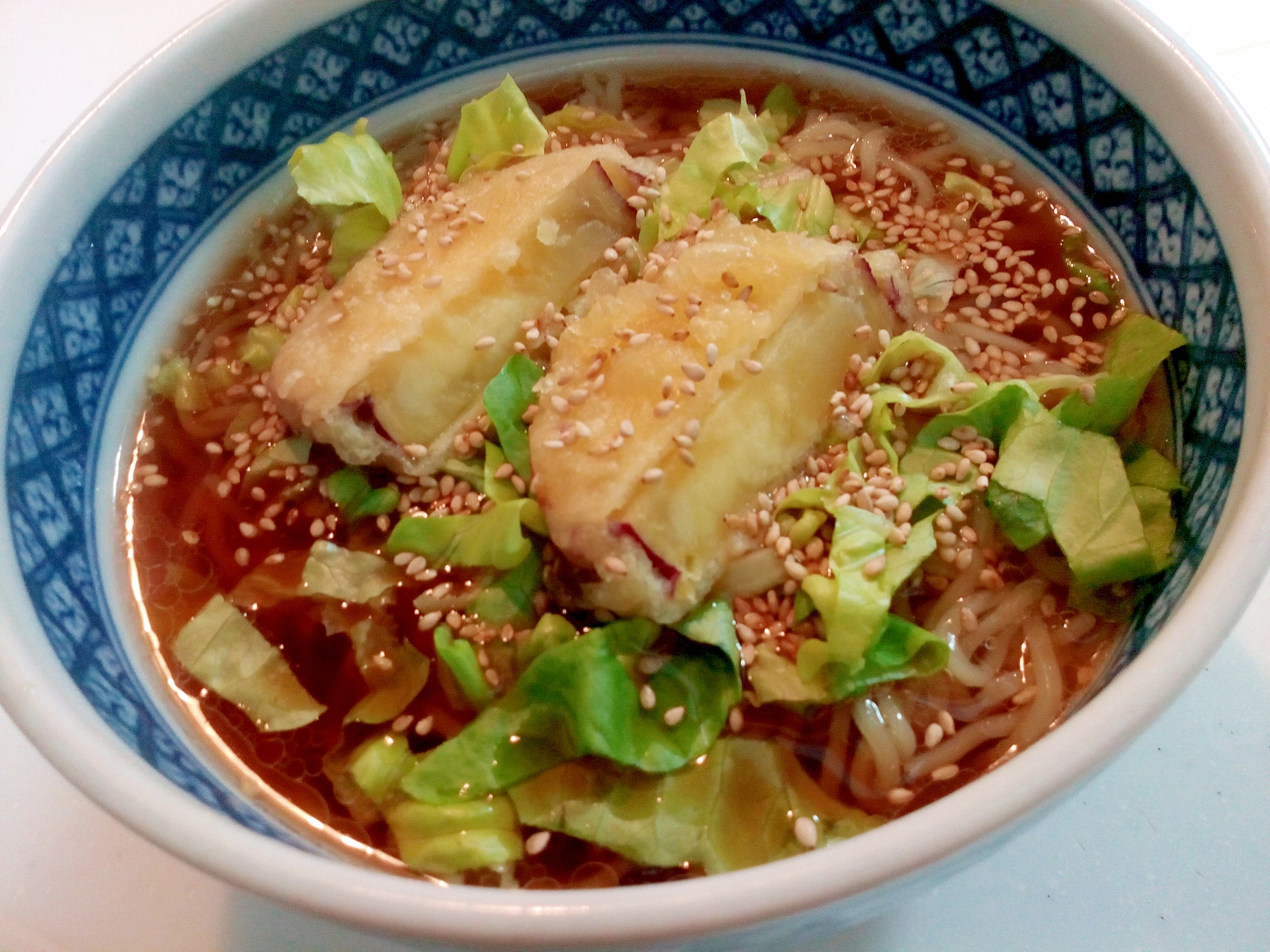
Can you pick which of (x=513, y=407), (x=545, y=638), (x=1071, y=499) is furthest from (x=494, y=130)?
(x=1071, y=499)

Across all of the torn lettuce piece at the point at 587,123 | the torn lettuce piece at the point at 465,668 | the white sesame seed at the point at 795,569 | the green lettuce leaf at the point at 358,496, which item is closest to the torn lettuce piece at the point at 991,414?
the white sesame seed at the point at 795,569

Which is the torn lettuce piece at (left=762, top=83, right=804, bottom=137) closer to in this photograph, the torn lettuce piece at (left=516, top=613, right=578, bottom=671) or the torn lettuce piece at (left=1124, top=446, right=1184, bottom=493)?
the torn lettuce piece at (left=1124, top=446, right=1184, bottom=493)

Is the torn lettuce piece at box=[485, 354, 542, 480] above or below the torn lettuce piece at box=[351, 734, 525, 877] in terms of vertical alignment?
above

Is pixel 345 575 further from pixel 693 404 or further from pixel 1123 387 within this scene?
pixel 1123 387

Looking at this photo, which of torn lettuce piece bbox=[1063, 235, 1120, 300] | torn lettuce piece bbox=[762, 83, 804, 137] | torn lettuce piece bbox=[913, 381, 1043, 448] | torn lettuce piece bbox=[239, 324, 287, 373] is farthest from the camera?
torn lettuce piece bbox=[762, 83, 804, 137]

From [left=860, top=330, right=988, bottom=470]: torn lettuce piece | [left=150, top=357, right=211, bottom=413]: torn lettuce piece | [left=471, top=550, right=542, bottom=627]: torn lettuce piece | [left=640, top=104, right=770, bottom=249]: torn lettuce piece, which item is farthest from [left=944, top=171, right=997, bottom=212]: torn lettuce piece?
[left=150, top=357, right=211, bottom=413]: torn lettuce piece

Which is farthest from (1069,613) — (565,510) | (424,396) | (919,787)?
(424,396)

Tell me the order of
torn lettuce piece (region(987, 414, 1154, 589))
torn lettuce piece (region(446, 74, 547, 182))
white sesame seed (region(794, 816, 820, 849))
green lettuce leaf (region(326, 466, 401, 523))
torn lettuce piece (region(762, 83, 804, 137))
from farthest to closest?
torn lettuce piece (region(762, 83, 804, 137)) → torn lettuce piece (region(446, 74, 547, 182)) → green lettuce leaf (region(326, 466, 401, 523)) → torn lettuce piece (region(987, 414, 1154, 589)) → white sesame seed (region(794, 816, 820, 849))
